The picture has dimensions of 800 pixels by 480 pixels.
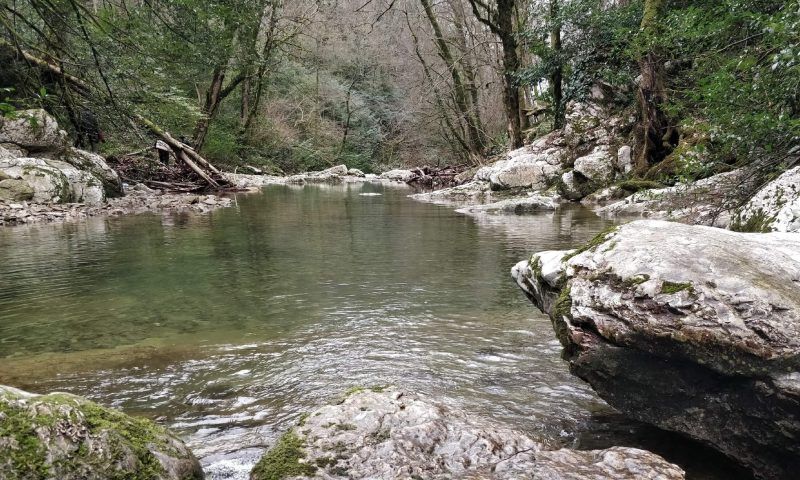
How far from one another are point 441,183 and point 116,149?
45.7 feet

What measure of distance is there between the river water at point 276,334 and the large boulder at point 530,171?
788 cm

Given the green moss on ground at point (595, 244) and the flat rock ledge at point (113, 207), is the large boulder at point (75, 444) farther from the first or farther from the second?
the flat rock ledge at point (113, 207)

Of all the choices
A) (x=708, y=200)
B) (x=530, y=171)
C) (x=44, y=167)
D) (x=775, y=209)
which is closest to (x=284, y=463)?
(x=775, y=209)

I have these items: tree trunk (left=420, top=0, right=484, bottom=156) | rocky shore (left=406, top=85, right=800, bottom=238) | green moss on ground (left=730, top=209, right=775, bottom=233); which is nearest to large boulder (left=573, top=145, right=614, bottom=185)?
rocky shore (left=406, top=85, right=800, bottom=238)

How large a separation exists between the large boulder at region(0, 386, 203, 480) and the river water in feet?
1.18

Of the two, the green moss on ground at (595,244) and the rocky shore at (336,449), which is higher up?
the green moss on ground at (595,244)

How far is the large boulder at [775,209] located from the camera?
14.8 feet

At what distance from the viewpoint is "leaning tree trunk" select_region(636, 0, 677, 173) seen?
12.6 m

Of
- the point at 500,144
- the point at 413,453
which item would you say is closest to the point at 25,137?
the point at 413,453

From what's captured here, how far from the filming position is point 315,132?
38.1 m

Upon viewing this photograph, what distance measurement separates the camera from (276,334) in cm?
438

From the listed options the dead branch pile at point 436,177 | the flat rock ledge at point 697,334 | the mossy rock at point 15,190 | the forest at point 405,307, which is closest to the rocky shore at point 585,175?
the forest at point 405,307

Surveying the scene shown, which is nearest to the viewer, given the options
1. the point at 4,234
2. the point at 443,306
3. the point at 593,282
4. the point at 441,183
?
the point at 593,282

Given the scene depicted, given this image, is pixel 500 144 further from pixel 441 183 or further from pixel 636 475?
pixel 636 475
